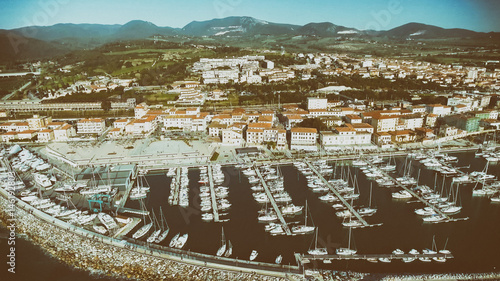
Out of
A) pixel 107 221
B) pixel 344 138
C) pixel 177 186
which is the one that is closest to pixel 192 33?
pixel 344 138

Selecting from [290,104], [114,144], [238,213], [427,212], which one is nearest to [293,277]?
[238,213]

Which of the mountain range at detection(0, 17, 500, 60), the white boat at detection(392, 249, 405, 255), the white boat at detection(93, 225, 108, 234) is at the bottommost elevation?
the white boat at detection(392, 249, 405, 255)

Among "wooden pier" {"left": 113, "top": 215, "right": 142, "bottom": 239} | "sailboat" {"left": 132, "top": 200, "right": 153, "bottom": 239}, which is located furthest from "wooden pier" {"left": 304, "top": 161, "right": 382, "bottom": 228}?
"wooden pier" {"left": 113, "top": 215, "right": 142, "bottom": 239}

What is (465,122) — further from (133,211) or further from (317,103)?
(133,211)

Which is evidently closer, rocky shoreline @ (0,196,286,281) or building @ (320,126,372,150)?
rocky shoreline @ (0,196,286,281)

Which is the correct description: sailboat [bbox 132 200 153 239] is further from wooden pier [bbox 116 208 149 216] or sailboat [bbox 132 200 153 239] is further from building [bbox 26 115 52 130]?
building [bbox 26 115 52 130]

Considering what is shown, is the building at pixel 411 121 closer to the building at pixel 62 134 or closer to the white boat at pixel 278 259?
the white boat at pixel 278 259
